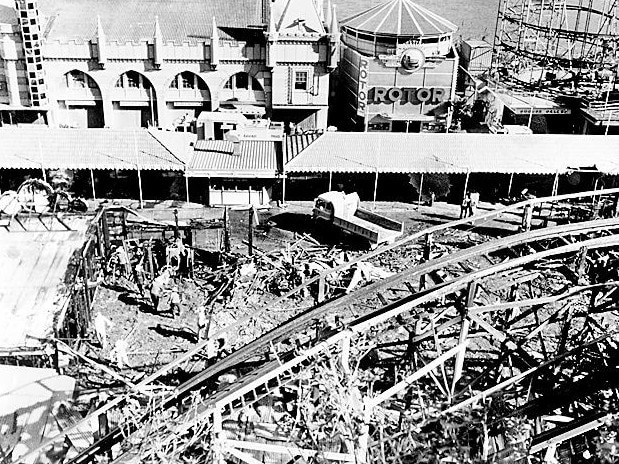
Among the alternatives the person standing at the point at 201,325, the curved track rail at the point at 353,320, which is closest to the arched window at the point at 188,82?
the person standing at the point at 201,325

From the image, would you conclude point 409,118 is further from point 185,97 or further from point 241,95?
point 185,97

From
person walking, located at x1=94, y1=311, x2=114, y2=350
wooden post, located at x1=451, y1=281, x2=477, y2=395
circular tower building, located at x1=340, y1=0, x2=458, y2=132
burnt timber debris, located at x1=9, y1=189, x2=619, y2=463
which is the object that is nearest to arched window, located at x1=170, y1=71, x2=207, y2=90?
circular tower building, located at x1=340, y1=0, x2=458, y2=132

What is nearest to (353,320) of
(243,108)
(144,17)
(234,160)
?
(234,160)

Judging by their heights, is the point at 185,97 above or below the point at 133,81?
below

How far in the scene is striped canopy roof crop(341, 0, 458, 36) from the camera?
154 feet

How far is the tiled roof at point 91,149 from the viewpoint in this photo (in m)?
36.5

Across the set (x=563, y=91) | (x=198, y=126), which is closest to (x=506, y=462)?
(x=198, y=126)

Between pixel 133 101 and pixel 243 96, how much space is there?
7.18 meters

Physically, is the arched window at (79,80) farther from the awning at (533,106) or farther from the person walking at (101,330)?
the awning at (533,106)

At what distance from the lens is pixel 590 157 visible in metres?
38.8

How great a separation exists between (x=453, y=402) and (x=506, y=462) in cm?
338

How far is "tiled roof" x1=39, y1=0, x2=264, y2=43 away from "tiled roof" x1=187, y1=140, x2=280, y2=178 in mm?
11827

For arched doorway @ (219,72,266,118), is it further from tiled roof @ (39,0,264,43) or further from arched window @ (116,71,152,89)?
arched window @ (116,71,152,89)

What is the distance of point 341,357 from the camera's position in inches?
587
